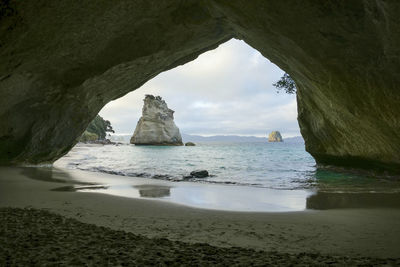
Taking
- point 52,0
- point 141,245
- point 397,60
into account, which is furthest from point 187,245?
point 397,60

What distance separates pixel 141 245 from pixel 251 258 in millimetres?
1288

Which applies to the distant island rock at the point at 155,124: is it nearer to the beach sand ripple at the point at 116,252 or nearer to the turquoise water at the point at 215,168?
the turquoise water at the point at 215,168

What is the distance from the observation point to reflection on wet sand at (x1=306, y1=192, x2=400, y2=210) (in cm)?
675

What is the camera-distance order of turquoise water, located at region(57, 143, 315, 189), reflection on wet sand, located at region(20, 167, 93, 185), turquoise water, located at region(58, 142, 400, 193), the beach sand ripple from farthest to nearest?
turquoise water, located at region(57, 143, 315, 189)
turquoise water, located at region(58, 142, 400, 193)
reflection on wet sand, located at region(20, 167, 93, 185)
the beach sand ripple

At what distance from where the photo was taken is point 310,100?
12.7 metres

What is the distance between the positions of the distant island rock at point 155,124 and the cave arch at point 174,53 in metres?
59.5

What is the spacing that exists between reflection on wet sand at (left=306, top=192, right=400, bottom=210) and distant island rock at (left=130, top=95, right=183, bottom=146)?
6540 cm

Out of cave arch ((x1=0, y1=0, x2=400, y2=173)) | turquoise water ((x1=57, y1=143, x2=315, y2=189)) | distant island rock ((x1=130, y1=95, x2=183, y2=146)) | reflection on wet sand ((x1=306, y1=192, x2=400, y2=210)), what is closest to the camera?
cave arch ((x1=0, y1=0, x2=400, y2=173))

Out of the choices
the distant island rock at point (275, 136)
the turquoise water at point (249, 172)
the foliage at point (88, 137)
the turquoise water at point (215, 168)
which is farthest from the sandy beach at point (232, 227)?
the distant island rock at point (275, 136)

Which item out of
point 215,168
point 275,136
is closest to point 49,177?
point 215,168

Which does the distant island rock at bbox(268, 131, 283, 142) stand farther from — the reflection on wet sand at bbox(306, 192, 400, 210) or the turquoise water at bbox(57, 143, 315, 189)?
the reflection on wet sand at bbox(306, 192, 400, 210)

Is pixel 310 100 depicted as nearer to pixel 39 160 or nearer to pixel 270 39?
pixel 270 39

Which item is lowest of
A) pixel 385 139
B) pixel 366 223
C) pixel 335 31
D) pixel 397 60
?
pixel 366 223

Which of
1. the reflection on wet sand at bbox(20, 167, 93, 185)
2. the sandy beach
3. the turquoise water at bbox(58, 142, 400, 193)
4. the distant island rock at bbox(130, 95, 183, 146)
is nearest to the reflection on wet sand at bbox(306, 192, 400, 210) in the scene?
the sandy beach
